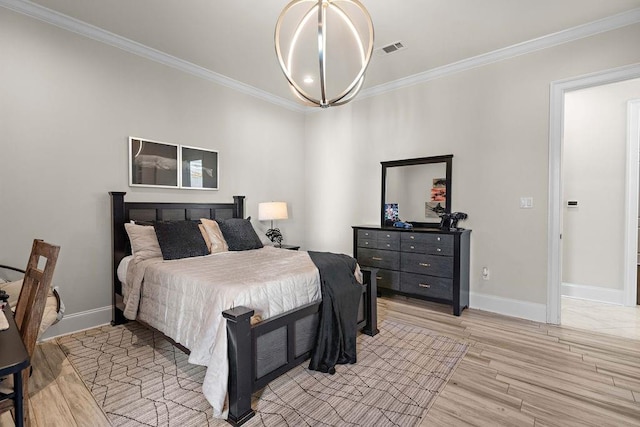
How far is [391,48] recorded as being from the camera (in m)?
3.42

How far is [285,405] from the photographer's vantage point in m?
1.97

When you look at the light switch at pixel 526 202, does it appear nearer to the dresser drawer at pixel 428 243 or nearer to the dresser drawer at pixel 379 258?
the dresser drawer at pixel 428 243

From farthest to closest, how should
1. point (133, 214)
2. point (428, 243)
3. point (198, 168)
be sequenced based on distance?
point (198, 168)
point (428, 243)
point (133, 214)

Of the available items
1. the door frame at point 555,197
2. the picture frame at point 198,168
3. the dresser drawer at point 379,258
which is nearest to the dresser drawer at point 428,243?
the dresser drawer at point 379,258

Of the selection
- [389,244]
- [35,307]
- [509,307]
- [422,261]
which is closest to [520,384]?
[509,307]

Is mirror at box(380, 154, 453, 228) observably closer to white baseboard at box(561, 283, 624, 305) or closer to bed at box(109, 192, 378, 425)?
bed at box(109, 192, 378, 425)

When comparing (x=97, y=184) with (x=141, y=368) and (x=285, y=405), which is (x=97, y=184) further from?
(x=285, y=405)

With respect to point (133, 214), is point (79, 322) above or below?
below

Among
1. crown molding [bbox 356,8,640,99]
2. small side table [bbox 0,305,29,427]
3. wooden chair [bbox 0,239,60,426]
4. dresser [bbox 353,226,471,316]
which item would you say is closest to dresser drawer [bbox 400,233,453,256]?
dresser [bbox 353,226,471,316]

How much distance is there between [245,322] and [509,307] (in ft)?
10.2

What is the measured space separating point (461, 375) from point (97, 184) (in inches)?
146

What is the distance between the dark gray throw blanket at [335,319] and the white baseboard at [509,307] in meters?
1.91

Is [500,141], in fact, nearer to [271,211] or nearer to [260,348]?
[271,211]

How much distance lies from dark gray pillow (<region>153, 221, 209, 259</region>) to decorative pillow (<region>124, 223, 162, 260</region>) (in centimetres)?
11
